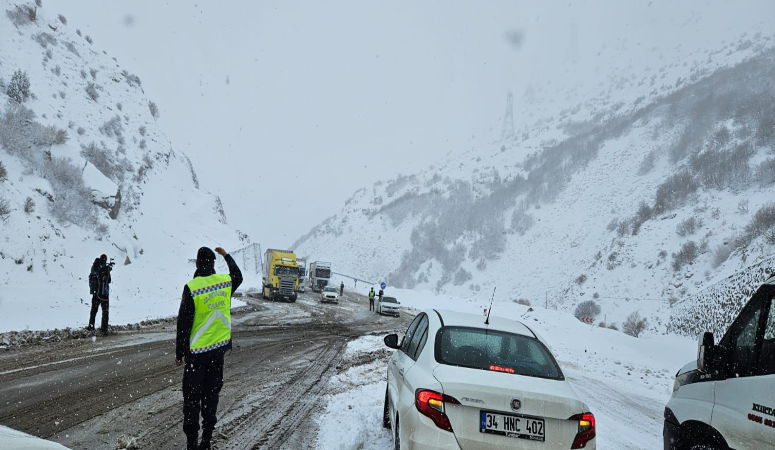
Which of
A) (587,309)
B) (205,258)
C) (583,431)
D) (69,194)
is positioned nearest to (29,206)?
(69,194)

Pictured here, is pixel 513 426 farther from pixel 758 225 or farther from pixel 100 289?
pixel 758 225

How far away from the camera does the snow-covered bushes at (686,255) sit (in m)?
35.1

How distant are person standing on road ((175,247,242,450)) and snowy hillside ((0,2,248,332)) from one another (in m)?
10.7

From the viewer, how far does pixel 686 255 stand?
35500mm

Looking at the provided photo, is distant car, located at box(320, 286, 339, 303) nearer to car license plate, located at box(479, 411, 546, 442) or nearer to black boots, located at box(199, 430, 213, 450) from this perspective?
black boots, located at box(199, 430, 213, 450)

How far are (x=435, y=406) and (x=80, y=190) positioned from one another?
29.4 meters

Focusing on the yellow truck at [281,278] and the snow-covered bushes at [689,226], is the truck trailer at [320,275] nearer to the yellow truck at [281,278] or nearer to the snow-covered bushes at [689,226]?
the yellow truck at [281,278]

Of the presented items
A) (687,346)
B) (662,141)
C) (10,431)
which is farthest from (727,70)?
(10,431)

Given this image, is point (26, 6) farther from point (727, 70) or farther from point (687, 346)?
point (727, 70)

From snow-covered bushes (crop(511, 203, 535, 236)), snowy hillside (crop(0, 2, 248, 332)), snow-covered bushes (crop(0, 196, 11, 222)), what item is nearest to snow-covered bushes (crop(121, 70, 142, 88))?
snowy hillside (crop(0, 2, 248, 332))

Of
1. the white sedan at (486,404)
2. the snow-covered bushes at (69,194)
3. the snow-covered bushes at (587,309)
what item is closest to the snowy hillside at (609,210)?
the snow-covered bushes at (587,309)

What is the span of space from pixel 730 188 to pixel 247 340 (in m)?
43.7

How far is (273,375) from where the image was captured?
357 inches

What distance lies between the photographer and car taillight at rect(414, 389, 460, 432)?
3514mm
